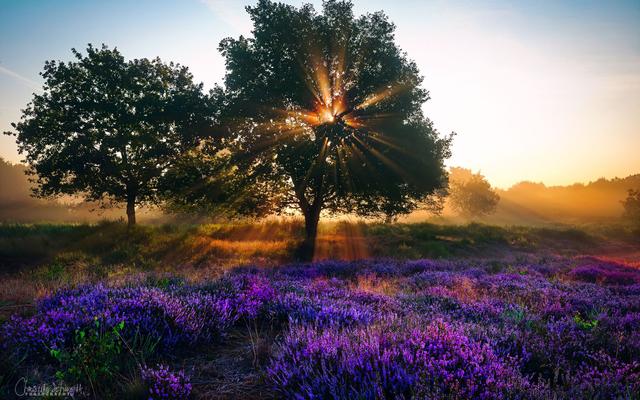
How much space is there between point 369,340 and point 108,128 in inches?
1014

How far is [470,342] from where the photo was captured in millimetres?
3268

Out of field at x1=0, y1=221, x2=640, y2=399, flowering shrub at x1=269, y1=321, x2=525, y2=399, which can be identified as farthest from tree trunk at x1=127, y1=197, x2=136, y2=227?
flowering shrub at x1=269, y1=321, x2=525, y2=399

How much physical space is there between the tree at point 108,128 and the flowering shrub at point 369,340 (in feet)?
64.0

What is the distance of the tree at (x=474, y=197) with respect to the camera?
3211 inches

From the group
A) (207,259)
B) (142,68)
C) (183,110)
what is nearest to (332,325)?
(207,259)

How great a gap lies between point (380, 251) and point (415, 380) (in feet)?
65.0

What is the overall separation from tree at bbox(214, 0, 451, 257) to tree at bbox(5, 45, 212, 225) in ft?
17.2

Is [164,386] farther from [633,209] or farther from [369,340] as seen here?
[633,209]

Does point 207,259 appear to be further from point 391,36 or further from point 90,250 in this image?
point 391,36

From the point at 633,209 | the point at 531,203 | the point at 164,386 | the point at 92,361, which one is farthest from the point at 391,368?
the point at 531,203

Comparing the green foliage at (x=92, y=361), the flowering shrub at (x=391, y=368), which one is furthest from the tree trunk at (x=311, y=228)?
the flowering shrub at (x=391, y=368)

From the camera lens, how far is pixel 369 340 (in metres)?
2.98

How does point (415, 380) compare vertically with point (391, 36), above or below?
below

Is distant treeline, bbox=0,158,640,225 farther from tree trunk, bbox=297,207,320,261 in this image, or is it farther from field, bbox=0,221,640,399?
field, bbox=0,221,640,399
